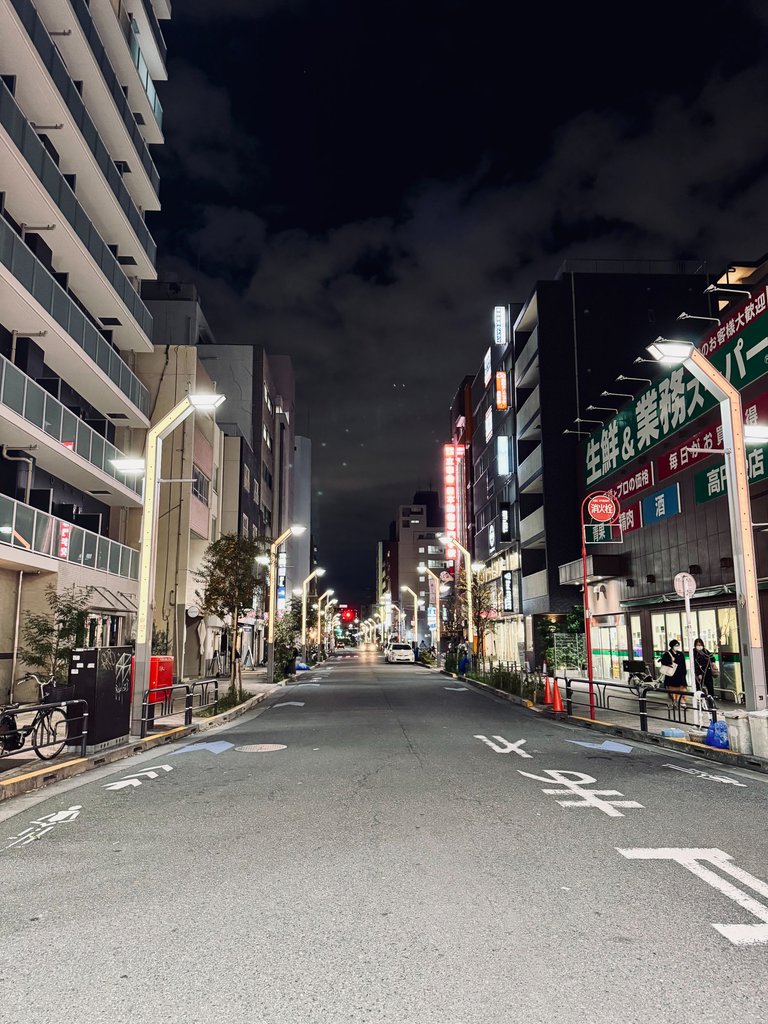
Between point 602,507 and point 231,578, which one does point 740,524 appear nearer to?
point 231,578

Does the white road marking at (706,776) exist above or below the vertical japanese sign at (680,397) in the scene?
below

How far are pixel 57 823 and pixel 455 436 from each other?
247 ft

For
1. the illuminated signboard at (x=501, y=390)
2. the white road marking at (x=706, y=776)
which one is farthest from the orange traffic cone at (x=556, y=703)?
the illuminated signboard at (x=501, y=390)

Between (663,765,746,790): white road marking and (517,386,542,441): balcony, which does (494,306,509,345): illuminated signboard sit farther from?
(663,765,746,790): white road marking

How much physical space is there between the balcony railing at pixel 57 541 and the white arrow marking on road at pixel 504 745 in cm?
1288

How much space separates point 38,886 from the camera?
571 cm

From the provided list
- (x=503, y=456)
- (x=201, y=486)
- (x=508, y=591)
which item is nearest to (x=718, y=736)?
(x=201, y=486)

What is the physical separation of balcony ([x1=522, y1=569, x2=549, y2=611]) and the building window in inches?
792

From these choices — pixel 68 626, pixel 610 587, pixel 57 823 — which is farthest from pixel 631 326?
pixel 57 823

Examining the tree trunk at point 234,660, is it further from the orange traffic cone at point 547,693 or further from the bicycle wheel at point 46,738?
the bicycle wheel at point 46,738

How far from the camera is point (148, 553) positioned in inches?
598

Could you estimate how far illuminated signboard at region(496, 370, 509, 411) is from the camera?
5456 cm

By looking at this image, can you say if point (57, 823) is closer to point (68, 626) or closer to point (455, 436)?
point (68, 626)

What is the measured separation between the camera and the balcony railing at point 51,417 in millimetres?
19797
